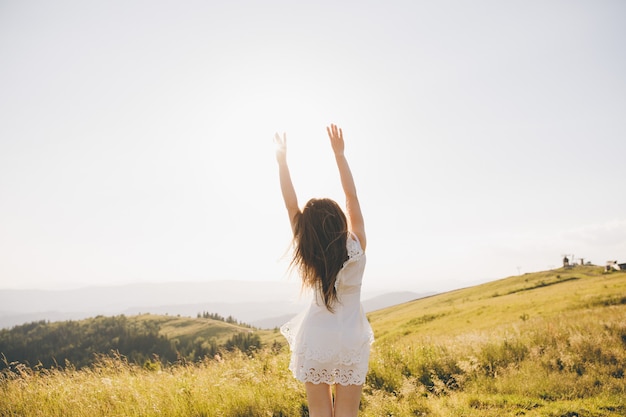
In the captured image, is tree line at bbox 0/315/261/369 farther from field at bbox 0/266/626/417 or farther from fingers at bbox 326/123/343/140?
fingers at bbox 326/123/343/140

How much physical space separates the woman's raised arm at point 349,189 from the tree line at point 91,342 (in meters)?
86.6

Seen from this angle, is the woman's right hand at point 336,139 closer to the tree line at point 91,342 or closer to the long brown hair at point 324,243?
the long brown hair at point 324,243

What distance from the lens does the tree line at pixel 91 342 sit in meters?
93.6

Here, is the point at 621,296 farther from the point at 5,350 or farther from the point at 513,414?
the point at 5,350

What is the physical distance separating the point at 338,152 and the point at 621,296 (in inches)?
1275

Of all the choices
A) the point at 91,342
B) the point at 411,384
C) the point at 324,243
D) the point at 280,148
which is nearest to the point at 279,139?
the point at 280,148

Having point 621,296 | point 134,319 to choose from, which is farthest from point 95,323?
point 621,296

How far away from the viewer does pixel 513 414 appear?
21.8 feet

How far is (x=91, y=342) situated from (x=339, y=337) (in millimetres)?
124888

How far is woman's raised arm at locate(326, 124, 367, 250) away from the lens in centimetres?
379

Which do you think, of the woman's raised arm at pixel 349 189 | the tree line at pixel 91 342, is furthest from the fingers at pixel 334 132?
the tree line at pixel 91 342

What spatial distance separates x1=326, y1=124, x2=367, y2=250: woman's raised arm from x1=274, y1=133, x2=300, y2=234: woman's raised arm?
534 mm

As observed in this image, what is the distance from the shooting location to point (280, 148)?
437cm

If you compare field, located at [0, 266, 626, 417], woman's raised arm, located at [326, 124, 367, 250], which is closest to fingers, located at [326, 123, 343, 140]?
woman's raised arm, located at [326, 124, 367, 250]
